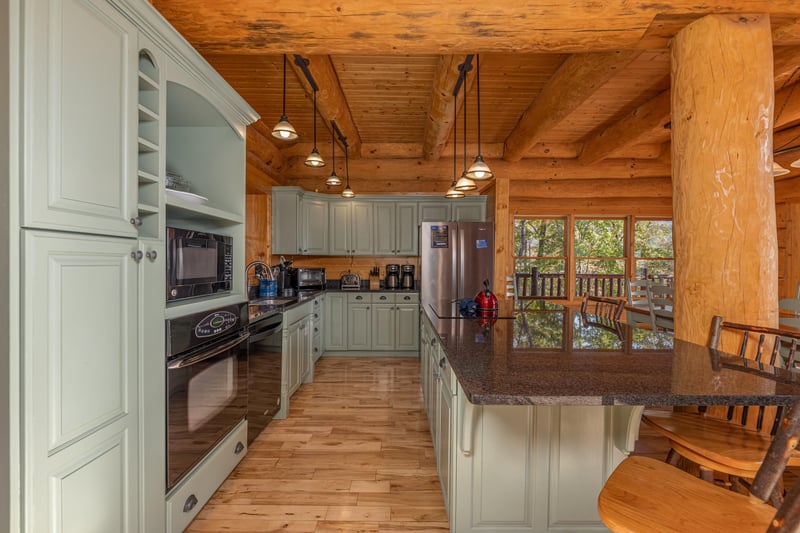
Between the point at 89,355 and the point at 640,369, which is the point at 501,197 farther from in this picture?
the point at 89,355

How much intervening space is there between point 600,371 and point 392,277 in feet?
13.7

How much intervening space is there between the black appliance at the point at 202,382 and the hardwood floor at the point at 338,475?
310 millimetres

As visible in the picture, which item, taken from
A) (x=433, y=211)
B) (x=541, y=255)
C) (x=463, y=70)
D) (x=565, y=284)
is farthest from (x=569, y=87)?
(x=565, y=284)

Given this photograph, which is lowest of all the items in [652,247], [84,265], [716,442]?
[716,442]

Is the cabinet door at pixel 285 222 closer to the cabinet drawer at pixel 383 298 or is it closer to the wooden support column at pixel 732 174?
the cabinet drawer at pixel 383 298

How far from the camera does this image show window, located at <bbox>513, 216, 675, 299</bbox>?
20.7 feet

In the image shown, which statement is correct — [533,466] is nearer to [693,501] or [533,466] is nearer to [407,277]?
[693,501]

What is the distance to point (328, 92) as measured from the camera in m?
3.16

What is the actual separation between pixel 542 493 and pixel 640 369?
737mm

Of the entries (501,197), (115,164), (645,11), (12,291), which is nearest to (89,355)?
(12,291)

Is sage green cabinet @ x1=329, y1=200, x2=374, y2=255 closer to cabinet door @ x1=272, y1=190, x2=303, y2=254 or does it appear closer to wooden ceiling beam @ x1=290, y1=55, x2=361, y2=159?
cabinet door @ x1=272, y1=190, x2=303, y2=254

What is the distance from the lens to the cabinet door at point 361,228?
5.19m

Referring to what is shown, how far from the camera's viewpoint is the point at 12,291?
1001 millimetres

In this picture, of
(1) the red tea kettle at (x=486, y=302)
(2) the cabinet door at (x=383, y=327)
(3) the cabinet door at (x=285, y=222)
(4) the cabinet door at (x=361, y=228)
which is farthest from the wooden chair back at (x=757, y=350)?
(3) the cabinet door at (x=285, y=222)
